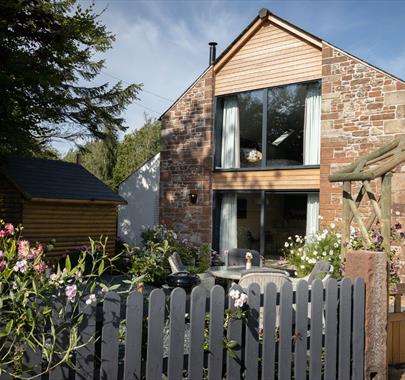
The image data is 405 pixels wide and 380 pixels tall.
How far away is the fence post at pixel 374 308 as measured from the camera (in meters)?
4.47

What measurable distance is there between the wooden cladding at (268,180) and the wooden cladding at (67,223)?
177 inches

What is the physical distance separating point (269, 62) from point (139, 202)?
662cm

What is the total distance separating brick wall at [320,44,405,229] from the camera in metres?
9.98

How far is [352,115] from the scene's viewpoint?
1063 cm

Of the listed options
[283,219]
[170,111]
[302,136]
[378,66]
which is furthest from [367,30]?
[170,111]

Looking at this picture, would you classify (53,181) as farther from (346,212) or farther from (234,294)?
(234,294)

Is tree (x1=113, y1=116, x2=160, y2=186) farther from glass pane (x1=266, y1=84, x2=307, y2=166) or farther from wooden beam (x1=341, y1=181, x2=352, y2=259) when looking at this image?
wooden beam (x1=341, y1=181, x2=352, y2=259)

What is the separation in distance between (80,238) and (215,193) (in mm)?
4767

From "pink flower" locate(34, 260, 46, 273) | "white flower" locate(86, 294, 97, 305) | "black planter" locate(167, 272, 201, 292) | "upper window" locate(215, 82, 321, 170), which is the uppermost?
"upper window" locate(215, 82, 321, 170)

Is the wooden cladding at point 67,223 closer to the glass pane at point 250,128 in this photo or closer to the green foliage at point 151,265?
the green foliage at point 151,265

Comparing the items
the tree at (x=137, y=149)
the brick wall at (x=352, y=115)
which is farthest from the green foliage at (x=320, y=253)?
the tree at (x=137, y=149)

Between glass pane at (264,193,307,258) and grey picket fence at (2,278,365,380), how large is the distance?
24.0ft

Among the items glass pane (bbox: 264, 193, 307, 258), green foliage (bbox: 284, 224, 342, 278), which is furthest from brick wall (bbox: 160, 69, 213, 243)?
green foliage (bbox: 284, 224, 342, 278)

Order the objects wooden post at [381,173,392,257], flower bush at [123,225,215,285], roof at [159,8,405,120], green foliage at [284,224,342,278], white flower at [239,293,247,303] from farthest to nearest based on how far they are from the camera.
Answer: roof at [159,8,405,120], flower bush at [123,225,215,285], green foliage at [284,224,342,278], wooden post at [381,173,392,257], white flower at [239,293,247,303]
